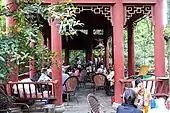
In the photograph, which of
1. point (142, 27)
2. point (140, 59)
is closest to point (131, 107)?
point (140, 59)

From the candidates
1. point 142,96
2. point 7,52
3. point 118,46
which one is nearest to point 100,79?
point 118,46

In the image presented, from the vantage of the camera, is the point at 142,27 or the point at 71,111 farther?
the point at 142,27

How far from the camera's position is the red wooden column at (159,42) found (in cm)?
875

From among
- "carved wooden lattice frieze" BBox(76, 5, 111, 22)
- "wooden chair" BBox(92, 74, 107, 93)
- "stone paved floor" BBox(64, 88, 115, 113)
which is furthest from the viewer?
"wooden chair" BBox(92, 74, 107, 93)

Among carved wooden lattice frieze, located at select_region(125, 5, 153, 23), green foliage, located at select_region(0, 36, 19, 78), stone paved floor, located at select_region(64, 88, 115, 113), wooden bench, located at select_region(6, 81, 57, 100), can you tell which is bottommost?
stone paved floor, located at select_region(64, 88, 115, 113)

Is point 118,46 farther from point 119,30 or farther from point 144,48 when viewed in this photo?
point 144,48

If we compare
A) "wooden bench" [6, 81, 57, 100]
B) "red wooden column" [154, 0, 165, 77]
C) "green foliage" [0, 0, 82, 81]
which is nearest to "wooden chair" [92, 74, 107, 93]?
"red wooden column" [154, 0, 165, 77]

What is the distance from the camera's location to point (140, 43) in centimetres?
2495

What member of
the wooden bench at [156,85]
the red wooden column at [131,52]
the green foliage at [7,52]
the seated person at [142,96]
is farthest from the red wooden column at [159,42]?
the green foliage at [7,52]

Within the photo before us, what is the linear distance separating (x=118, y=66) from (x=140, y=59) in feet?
51.8

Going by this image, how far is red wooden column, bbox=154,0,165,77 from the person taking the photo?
875 cm

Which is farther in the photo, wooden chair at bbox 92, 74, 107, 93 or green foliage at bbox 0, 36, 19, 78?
wooden chair at bbox 92, 74, 107, 93

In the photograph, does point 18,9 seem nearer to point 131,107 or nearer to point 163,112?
point 131,107

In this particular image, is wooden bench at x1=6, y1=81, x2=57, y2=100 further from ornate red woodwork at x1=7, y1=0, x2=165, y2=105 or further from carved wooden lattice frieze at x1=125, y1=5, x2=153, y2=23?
carved wooden lattice frieze at x1=125, y1=5, x2=153, y2=23
